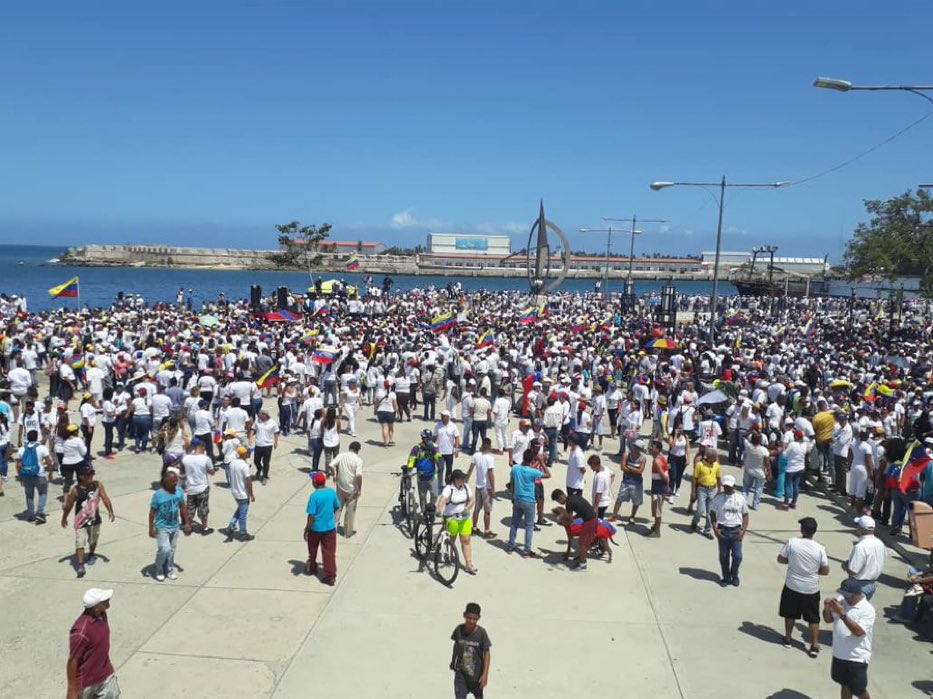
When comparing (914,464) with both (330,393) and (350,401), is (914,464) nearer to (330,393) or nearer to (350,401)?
(350,401)

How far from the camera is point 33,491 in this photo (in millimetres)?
9422

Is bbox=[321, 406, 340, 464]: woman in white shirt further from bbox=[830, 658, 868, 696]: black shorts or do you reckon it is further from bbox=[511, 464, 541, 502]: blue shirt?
bbox=[830, 658, 868, 696]: black shorts

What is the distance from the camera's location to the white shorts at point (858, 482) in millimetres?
10867

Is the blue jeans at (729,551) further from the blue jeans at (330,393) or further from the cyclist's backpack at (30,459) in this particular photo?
the blue jeans at (330,393)

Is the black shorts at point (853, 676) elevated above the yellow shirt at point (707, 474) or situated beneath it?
situated beneath

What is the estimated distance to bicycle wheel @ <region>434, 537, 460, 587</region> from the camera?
816 cm

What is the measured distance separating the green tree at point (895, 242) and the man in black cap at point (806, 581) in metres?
40.6

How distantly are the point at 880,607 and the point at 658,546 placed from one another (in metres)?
2.71

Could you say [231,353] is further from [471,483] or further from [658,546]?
[658,546]

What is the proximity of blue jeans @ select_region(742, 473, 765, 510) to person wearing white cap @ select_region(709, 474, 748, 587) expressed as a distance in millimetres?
2910

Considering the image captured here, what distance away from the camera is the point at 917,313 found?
44062mm

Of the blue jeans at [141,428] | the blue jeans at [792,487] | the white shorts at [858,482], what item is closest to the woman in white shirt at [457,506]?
the blue jeans at [792,487]

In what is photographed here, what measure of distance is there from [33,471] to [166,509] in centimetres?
272

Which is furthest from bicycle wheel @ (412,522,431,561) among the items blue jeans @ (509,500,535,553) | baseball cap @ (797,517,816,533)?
baseball cap @ (797,517,816,533)
